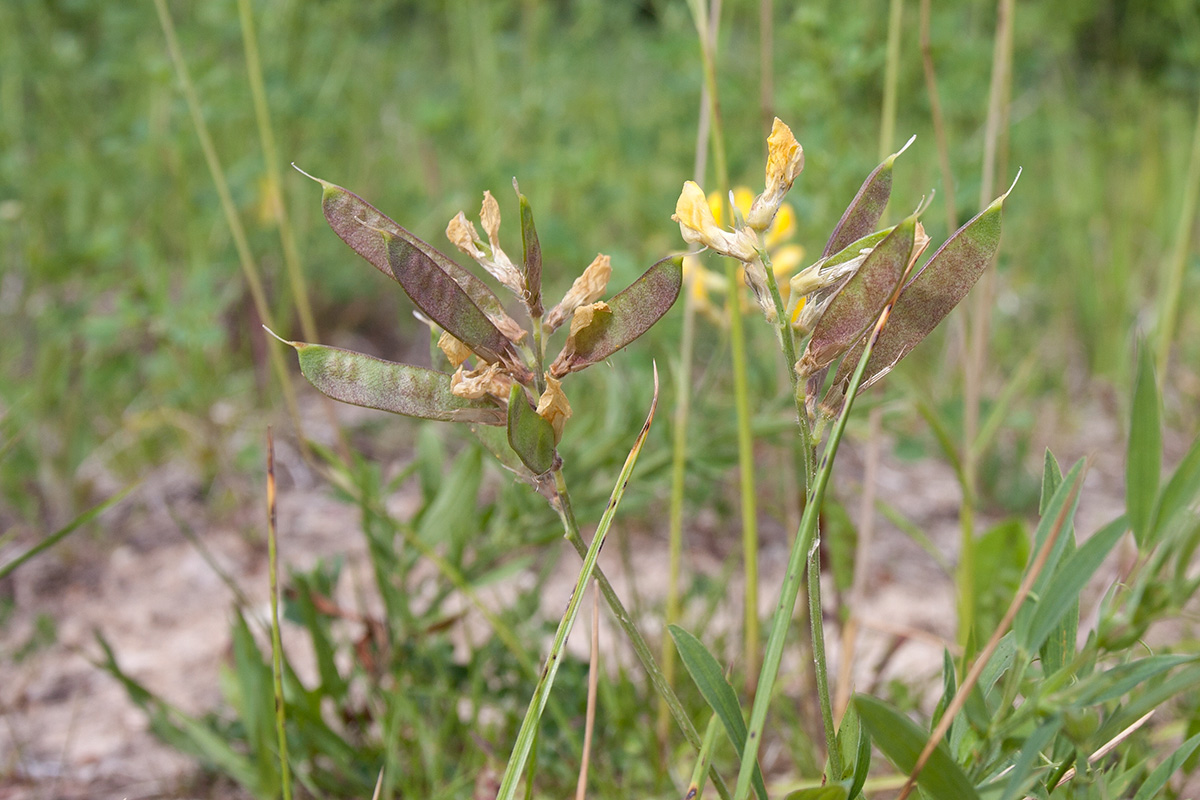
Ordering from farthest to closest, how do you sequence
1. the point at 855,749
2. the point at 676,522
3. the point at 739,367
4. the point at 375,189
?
1. the point at 375,189
2. the point at 676,522
3. the point at 739,367
4. the point at 855,749

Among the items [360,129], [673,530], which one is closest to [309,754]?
[673,530]

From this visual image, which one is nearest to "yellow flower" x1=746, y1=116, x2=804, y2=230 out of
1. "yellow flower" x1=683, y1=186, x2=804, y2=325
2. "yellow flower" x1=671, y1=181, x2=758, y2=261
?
"yellow flower" x1=671, y1=181, x2=758, y2=261

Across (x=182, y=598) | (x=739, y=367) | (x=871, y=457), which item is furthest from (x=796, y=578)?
(x=182, y=598)

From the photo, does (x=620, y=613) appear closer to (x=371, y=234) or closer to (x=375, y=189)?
(x=371, y=234)

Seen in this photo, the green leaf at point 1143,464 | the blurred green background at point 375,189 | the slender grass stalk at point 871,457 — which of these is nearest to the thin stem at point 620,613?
the green leaf at point 1143,464

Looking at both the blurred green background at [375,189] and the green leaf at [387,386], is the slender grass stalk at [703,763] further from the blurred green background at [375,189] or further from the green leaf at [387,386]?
the blurred green background at [375,189]

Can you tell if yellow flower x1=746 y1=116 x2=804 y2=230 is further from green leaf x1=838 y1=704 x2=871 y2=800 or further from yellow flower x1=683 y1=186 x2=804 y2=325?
yellow flower x1=683 y1=186 x2=804 y2=325

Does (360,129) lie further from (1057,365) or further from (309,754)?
(309,754)
